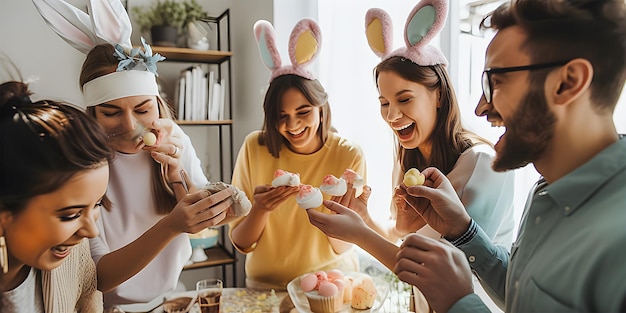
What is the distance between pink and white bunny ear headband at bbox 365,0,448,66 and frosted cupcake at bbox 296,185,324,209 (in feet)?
1.33

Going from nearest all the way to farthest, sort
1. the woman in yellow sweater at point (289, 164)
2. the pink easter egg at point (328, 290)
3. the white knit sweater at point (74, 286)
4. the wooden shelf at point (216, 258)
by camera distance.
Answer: the white knit sweater at point (74, 286) → the pink easter egg at point (328, 290) → the woman in yellow sweater at point (289, 164) → the wooden shelf at point (216, 258)

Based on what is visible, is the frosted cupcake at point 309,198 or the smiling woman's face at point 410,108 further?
the frosted cupcake at point 309,198

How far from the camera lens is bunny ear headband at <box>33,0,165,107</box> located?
89cm

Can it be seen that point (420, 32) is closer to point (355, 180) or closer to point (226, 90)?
point (355, 180)

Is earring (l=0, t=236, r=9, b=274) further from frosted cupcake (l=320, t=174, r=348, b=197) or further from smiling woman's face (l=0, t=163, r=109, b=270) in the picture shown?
frosted cupcake (l=320, t=174, r=348, b=197)

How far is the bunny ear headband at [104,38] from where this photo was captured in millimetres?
892

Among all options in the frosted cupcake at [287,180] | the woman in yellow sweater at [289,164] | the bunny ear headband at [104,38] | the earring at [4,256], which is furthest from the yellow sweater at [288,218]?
the earring at [4,256]

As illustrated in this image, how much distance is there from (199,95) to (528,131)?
965mm

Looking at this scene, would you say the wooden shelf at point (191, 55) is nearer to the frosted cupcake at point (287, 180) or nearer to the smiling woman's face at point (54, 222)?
the frosted cupcake at point (287, 180)

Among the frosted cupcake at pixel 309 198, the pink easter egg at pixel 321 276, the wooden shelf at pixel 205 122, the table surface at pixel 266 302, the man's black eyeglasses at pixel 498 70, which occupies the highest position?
the man's black eyeglasses at pixel 498 70

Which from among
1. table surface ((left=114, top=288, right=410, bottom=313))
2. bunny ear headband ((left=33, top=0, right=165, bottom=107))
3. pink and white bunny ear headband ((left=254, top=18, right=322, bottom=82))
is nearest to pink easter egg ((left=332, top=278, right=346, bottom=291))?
table surface ((left=114, top=288, right=410, bottom=313))

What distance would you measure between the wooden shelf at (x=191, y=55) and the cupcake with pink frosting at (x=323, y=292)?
30.0 inches

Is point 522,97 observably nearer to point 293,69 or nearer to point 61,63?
point 293,69

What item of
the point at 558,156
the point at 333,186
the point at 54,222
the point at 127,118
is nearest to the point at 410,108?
the point at 333,186
